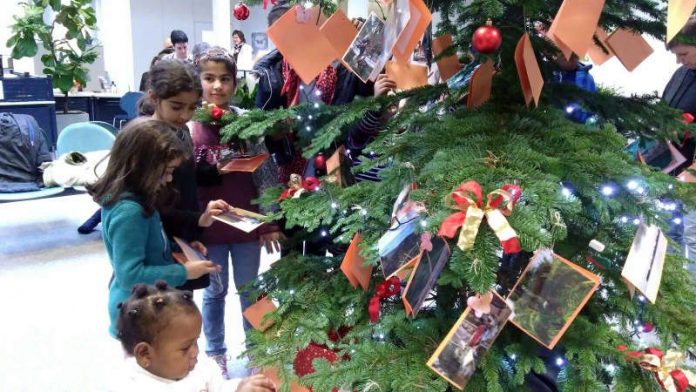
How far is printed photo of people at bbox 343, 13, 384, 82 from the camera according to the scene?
112 cm

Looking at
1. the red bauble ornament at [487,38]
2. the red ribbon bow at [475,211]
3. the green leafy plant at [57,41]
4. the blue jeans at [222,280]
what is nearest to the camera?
the red ribbon bow at [475,211]

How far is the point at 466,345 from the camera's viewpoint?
977 millimetres

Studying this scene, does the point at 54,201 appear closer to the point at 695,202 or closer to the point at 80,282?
the point at 80,282

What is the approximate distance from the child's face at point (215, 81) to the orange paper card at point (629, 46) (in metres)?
1.19

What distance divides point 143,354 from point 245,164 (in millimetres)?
629

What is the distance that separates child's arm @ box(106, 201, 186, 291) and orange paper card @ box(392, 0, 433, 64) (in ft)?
2.67

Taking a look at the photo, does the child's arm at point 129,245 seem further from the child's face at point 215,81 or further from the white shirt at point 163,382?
the child's face at point 215,81

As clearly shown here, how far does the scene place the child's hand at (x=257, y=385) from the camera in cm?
114

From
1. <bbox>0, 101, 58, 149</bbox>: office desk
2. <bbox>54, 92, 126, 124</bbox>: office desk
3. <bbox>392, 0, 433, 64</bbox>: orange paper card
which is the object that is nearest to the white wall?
<bbox>392, 0, 433, 64</bbox>: orange paper card

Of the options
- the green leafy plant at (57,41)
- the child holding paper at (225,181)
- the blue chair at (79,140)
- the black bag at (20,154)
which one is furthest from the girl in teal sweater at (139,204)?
the green leafy plant at (57,41)

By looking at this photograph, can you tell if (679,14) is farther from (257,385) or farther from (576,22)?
(257,385)

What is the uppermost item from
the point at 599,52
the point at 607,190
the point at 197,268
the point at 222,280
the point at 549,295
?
the point at 599,52

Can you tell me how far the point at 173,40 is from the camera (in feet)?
15.8

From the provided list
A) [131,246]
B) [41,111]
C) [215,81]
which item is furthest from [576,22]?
[41,111]
